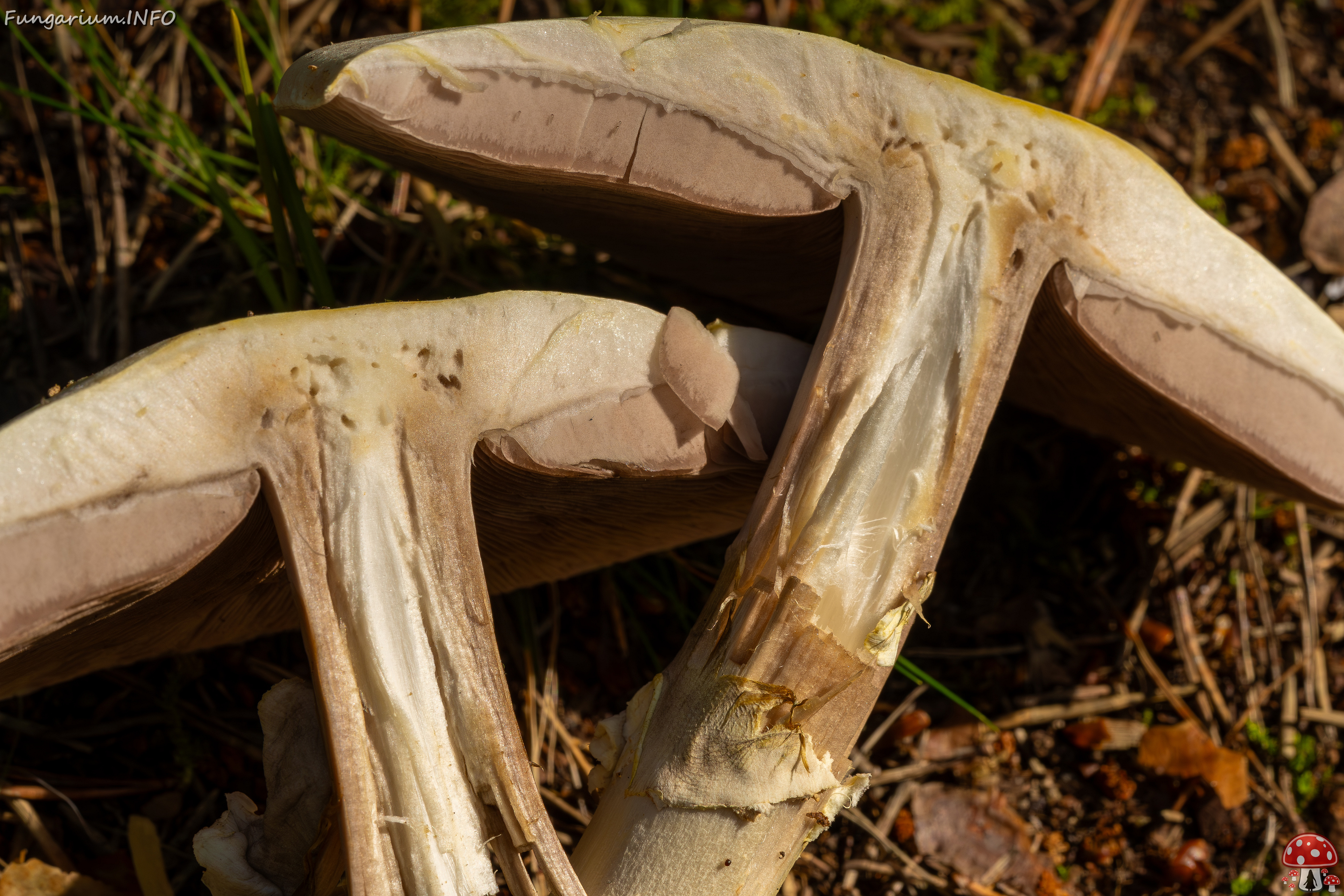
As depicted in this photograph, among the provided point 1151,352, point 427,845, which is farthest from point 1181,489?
point 427,845

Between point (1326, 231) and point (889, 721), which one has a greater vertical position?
point (1326, 231)

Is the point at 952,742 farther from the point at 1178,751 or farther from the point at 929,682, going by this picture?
the point at 1178,751

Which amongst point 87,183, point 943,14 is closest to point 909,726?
point 943,14

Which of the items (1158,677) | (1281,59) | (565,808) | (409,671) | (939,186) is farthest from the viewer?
(1281,59)

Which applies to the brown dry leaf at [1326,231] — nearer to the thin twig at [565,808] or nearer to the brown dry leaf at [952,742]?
the brown dry leaf at [952,742]

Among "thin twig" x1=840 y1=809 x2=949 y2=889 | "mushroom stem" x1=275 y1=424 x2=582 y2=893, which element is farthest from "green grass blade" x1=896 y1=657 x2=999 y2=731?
"mushroom stem" x1=275 y1=424 x2=582 y2=893

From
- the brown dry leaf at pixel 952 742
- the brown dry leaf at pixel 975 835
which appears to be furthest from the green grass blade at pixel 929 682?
the brown dry leaf at pixel 975 835
